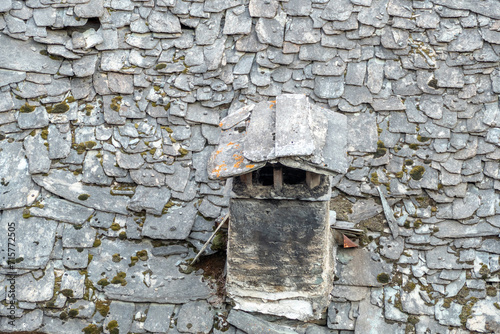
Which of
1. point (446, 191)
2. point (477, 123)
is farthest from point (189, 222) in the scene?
point (477, 123)

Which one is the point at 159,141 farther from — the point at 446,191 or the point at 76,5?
the point at 446,191

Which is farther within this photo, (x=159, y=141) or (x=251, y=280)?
(x=159, y=141)

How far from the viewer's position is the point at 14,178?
6180 mm

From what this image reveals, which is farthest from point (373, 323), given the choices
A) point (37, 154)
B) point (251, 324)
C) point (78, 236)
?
point (37, 154)

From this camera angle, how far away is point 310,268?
5.18 meters

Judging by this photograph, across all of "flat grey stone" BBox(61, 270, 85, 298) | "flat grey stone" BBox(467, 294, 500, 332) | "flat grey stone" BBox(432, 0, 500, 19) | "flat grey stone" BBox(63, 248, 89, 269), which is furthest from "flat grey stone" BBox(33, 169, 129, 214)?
"flat grey stone" BBox(432, 0, 500, 19)

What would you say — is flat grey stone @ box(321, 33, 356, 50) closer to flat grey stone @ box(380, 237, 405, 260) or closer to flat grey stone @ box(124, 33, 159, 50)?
flat grey stone @ box(124, 33, 159, 50)

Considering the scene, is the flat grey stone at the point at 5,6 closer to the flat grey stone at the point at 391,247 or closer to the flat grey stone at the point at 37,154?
the flat grey stone at the point at 37,154

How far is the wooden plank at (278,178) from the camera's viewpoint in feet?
15.9

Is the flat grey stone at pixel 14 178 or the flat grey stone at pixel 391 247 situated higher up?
the flat grey stone at pixel 14 178

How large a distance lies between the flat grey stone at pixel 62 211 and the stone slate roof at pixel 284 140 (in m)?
1.93

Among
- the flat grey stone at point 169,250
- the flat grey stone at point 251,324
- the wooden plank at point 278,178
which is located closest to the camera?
the wooden plank at point 278,178

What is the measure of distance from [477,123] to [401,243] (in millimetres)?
1340

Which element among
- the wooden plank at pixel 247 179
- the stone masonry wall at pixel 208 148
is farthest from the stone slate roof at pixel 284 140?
the stone masonry wall at pixel 208 148
